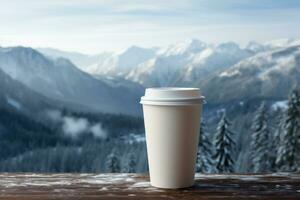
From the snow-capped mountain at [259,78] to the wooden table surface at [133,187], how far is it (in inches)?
127

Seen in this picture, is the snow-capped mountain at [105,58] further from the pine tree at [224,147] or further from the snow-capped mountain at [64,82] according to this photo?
the pine tree at [224,147]

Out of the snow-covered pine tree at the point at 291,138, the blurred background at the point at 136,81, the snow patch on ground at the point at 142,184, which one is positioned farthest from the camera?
the snow-covered pine tree at the point at 291,138

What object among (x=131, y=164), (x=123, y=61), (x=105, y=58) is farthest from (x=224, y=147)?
(x=105, y=58)

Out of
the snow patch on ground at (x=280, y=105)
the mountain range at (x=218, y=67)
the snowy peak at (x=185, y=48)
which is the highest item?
the snowy peak at (x=185, y=48)

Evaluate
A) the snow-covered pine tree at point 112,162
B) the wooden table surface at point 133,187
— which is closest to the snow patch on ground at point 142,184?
the wooden table surface at point 133,187

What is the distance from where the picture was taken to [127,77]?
474 centimetres

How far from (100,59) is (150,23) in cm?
63

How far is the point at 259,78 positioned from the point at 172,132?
362 cm

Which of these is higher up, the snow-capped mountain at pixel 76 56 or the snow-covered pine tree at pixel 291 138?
the snow-capped mountain at pixel 76 56

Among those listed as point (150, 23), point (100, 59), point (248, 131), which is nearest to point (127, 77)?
point (100, 59)

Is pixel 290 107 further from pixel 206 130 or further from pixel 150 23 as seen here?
pixel 150 23

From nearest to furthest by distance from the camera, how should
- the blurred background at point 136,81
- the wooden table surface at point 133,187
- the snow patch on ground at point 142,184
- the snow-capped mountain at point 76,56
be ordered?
the wooden table surface at point 133,187, the snow patch on ground at point 142,184, the blurred background at point 136,81, the snow-capped mountain at point 76,56

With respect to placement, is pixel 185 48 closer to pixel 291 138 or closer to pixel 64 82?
pixel 64 82

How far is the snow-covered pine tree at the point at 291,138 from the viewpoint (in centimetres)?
460
